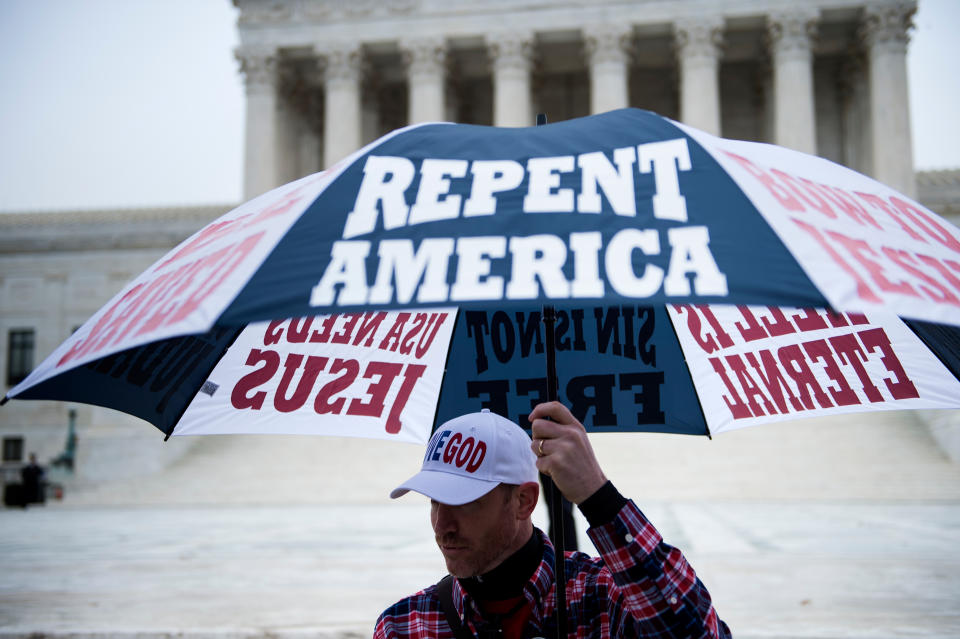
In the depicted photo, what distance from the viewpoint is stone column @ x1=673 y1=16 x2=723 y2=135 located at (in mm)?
36094

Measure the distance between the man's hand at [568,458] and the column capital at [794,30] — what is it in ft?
125

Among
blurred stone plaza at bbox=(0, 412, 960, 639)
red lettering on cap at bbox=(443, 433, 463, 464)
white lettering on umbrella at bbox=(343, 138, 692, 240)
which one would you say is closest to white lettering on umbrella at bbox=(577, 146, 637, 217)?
white lettering on umbrella at bbox=(343, 138, 692, 240)

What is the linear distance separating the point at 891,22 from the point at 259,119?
27.4 meters

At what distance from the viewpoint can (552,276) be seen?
193cm

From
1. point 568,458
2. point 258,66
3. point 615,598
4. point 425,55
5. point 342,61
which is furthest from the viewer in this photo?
point 258,66

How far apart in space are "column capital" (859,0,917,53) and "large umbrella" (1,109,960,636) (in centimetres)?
3814

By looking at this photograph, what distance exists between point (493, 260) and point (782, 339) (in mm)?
1806

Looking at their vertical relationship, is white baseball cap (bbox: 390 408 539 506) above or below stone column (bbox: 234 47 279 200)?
below

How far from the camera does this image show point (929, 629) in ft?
19.4

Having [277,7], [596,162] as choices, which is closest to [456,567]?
[596,162]

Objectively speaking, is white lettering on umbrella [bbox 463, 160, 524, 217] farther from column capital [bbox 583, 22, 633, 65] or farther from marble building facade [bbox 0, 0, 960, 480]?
column capital [bbox 583, 22, 633, 65]

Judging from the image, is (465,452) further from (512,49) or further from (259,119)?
(259,119)

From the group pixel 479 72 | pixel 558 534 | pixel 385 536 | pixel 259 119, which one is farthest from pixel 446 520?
pixel 479 72

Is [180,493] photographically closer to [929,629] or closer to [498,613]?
[929,629]
